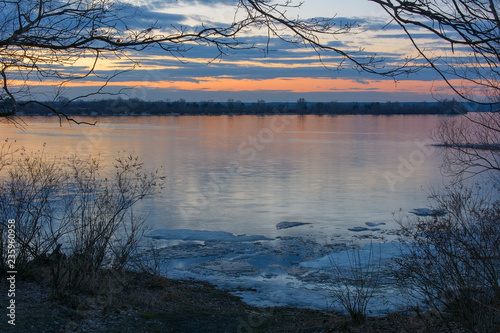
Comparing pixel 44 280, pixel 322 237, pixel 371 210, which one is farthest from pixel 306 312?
pixel 371 210

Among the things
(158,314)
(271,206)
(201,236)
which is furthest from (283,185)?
(158,314)

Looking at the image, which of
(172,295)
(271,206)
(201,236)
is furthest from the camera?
(271,206)

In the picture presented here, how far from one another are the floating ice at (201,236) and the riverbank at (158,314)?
12.0 ft

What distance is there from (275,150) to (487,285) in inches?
1065

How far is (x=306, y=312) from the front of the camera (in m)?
6.90

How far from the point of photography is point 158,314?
6.21 m

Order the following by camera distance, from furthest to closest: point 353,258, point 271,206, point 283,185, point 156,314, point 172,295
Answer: point 283,185, point 271,206, point 353,258, point 172,295, point 156,314

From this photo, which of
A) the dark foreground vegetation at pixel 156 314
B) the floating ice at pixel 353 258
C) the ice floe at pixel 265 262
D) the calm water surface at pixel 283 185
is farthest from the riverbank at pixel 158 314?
the calm water surface at pixel 283 185

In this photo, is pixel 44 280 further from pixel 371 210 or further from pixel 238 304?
pixel 371 210

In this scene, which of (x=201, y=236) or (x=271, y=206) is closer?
(x=201, y=236)

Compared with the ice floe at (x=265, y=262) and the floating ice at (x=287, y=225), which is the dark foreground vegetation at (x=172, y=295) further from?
Result: the floating ice at (x=287, y=225)

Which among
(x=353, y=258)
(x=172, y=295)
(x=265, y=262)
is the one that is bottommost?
(x=265, y=262)

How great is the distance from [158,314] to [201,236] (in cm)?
531

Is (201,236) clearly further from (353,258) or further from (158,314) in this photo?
(158,314)
